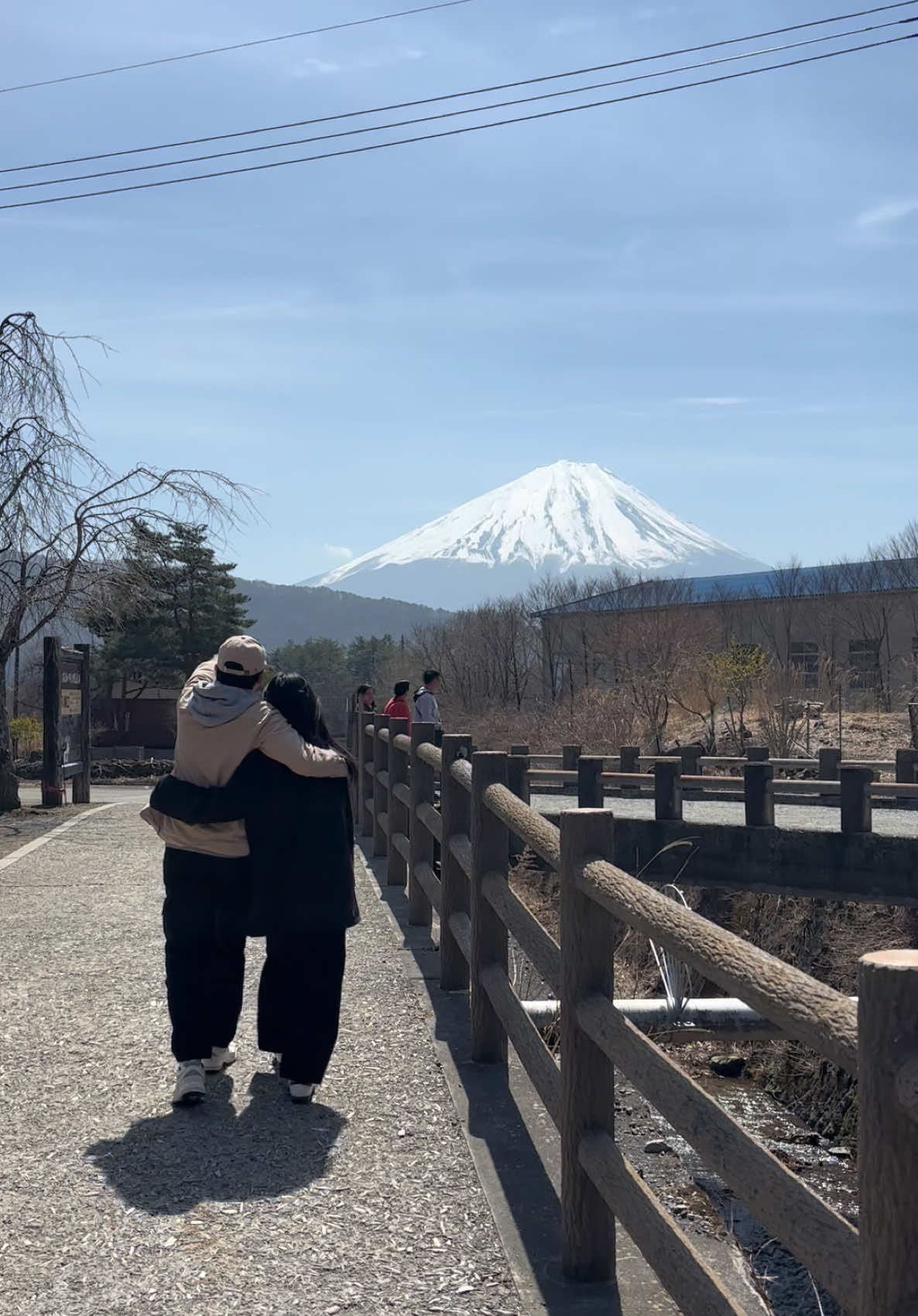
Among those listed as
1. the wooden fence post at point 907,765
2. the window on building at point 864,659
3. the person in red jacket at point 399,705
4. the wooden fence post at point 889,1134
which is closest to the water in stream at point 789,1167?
the wooden fence post at point 889,1134

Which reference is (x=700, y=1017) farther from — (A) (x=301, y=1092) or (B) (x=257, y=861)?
(B) (x=257, y=861)

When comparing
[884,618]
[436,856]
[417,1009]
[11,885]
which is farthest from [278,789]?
[884,618]

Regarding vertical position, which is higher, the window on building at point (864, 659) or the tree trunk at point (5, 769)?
the window on building at point (864, 659)

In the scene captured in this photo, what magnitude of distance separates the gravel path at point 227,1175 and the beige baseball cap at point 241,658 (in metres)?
1.61

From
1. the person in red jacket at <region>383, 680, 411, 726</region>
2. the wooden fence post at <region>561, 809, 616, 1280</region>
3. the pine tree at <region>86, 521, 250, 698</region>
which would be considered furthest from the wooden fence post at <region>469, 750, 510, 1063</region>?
the pine tree at <region>86, 521, 250, 698</region>

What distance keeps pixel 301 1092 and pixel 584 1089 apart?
1.80 metres

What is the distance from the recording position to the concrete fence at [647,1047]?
69.2 inches

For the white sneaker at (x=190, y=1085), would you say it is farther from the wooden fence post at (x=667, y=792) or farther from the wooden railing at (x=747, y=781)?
the wooden fence post at (x=667, y=792)

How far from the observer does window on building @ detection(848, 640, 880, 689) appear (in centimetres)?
4834

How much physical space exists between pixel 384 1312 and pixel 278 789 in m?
2.07

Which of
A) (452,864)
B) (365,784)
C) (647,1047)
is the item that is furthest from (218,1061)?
(365,784)

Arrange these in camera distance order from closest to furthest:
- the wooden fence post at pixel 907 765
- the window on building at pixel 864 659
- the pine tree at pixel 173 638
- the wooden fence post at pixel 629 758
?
the wooden fence post at pixel 907 765, the wooden fence post at pixel 629 758, the window on building at pixel 864 659, the pine tree at pixel 173 638

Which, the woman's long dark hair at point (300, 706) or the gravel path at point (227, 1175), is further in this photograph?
the woman's long dark hair at point (300, 706)

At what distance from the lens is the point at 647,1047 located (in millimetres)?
2955
